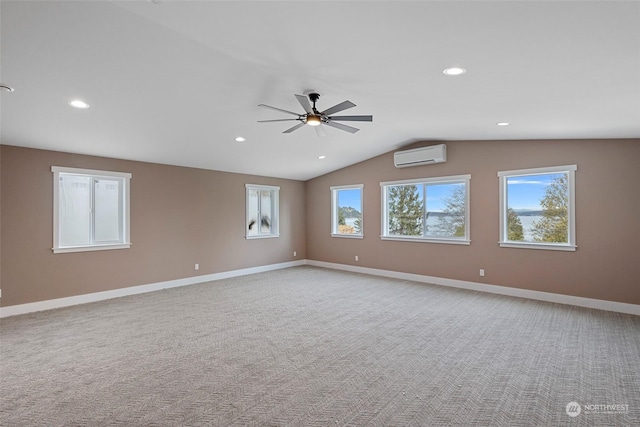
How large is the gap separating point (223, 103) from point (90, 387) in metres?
3.22

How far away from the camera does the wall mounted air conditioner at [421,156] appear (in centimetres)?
638

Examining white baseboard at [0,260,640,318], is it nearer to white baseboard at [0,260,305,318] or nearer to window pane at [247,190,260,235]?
white baseboard at [0,260,305,318]

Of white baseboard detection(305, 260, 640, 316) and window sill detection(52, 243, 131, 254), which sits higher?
window sill detection(52, 243, 131, 254)

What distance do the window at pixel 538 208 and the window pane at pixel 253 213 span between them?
5293 millimetres

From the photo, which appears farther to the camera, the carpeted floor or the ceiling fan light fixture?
the ceiling fan light fixture

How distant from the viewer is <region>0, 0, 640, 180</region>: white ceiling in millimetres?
2213

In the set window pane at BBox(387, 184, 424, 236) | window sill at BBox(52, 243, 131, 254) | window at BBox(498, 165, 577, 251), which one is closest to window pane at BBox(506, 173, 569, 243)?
window at BBox(498, 165, 577, 251)

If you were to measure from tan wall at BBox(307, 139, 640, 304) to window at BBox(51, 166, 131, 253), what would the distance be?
16.4ft

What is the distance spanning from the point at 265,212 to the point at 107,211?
11.4 ft

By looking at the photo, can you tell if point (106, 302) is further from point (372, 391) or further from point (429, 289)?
point (429, 289)

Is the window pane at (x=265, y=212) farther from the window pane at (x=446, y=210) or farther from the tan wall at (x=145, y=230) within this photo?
the window pane at (x=446, y=210)

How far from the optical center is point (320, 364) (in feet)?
10.4

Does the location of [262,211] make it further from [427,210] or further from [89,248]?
[427,210]

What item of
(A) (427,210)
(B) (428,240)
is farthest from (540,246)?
(A) (427,210)
